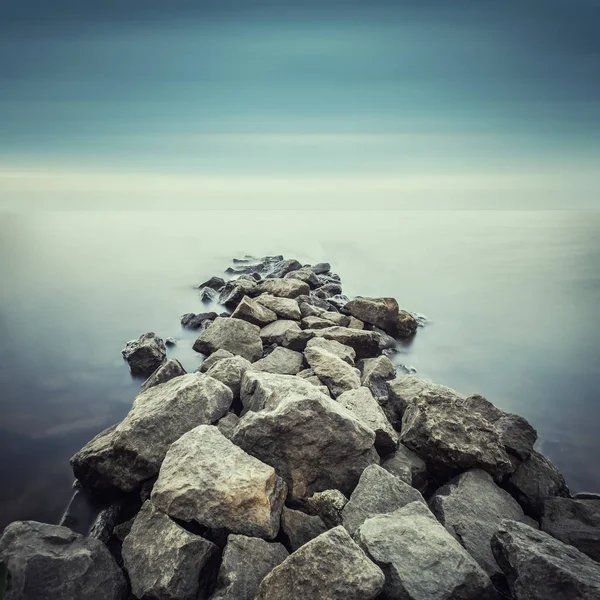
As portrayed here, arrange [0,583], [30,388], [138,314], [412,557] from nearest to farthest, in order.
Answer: [0,583] → [412,557] → [30,388] → [138,314]

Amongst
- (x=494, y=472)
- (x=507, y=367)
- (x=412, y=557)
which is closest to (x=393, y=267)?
(x=507, y=367)

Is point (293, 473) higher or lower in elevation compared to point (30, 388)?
higher

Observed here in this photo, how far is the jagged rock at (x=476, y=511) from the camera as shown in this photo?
3.28 meters

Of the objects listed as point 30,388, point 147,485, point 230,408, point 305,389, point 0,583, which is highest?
point 0,583

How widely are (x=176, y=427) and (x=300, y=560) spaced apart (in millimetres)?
1763

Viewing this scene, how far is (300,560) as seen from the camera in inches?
104

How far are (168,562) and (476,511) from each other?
217cm

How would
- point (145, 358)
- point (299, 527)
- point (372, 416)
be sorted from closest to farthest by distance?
point (299, 527)
point (372, 416)
point (145, 358)

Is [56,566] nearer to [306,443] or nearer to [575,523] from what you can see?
[306,443]

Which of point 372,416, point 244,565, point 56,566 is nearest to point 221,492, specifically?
point 244,565

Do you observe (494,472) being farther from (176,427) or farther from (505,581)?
(176,427)

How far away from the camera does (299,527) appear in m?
3.35

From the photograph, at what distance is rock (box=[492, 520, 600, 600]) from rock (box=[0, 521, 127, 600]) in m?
2.33

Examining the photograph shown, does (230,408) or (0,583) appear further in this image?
(230,408)
